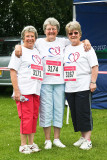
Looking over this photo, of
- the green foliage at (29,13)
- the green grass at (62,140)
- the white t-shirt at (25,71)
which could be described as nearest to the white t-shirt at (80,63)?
the white t-shirt at (25,71)

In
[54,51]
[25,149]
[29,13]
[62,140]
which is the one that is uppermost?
[29,13]

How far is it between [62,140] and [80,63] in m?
1.34

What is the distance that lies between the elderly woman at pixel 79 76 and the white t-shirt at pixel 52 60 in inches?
3.1

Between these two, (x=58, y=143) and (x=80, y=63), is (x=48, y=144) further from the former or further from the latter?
Result: (x=80, y=63)

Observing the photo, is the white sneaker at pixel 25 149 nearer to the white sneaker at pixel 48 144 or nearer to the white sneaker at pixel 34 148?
the white sneaker at pixel 34 148

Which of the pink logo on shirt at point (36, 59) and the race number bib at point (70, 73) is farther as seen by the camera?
the race number bib at point (70, 73)

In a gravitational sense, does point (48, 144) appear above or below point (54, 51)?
below

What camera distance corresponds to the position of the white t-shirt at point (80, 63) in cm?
510

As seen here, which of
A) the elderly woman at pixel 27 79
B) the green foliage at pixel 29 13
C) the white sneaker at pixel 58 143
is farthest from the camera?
the green foliage at pixel 29 13

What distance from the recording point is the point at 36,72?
16.4 feet

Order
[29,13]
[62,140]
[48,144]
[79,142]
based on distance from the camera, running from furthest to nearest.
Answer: [29,13]
[62,140]
[79,142]
[48,144]

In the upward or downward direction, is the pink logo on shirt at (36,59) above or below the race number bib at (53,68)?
above

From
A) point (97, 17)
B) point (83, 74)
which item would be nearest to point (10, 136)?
point (83, 74)

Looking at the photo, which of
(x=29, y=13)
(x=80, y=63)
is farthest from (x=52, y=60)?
(x=29, y=13)
